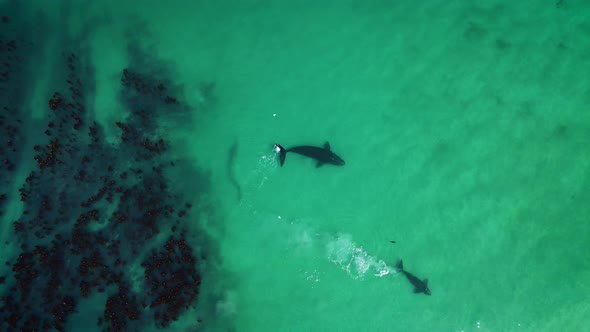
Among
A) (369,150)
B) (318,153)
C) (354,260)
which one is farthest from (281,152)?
(354,260)

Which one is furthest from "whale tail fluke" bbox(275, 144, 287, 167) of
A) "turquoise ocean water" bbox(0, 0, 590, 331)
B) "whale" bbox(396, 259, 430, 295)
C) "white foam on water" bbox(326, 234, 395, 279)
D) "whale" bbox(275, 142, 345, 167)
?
"whale" bbox(396, 259, 430, 295)

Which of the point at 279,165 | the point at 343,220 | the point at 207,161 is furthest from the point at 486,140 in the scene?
the point at 207,161

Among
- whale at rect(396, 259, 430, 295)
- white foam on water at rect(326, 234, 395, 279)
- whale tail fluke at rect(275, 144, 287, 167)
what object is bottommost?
whale at rect(396, 259, 430, 295)

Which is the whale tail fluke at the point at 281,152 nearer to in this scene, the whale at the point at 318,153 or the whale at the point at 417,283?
the whale at the point at 318,153

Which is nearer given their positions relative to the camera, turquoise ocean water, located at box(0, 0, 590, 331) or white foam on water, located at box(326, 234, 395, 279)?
turquoise ocean water, located at box(0, 0, 590, 331)

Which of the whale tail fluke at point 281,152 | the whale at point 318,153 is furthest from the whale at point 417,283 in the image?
the whale tail fluke at point 281,152

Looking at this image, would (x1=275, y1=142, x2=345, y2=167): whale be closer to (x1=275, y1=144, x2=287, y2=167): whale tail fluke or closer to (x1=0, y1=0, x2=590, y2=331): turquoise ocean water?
(x1=275, y1=144, x2=287, y2=167): whale tail fluke

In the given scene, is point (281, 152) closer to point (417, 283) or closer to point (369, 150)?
point (369, 150)
